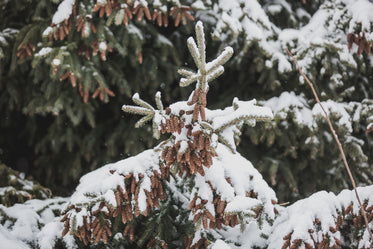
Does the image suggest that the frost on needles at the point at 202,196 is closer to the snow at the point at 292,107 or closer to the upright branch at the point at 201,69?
the upright branch at the point at 201,69

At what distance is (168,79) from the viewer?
348 centimetres

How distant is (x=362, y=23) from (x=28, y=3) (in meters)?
3.14

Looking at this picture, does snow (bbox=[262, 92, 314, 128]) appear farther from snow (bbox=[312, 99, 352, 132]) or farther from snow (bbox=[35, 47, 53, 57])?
snow (bbox=[35, 47, 53, 57])

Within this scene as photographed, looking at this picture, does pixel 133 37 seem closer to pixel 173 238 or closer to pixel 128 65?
pixel 128 65

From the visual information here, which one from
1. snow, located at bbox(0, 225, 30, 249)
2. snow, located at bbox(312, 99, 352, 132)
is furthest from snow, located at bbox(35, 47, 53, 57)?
snow, located at bbox(312, 99, 352, 132)

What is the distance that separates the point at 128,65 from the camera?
11.6 feet

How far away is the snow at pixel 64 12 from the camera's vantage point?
263cm

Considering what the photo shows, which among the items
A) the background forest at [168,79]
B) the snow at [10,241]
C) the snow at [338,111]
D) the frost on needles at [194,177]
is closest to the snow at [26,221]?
the snow at [10,241]

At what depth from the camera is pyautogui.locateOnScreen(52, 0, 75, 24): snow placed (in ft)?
8.63

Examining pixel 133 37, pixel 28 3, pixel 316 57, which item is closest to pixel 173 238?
pixel 133 37

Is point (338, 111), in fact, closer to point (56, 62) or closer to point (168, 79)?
point (168, 79)

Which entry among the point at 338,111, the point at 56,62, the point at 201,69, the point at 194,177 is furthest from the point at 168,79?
the point at 201,69

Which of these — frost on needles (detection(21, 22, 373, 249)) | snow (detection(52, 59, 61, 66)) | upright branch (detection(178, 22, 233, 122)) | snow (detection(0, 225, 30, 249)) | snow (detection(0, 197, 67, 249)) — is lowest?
snow (detection(0, 197, 67, 249))

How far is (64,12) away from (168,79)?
1.24 metres
